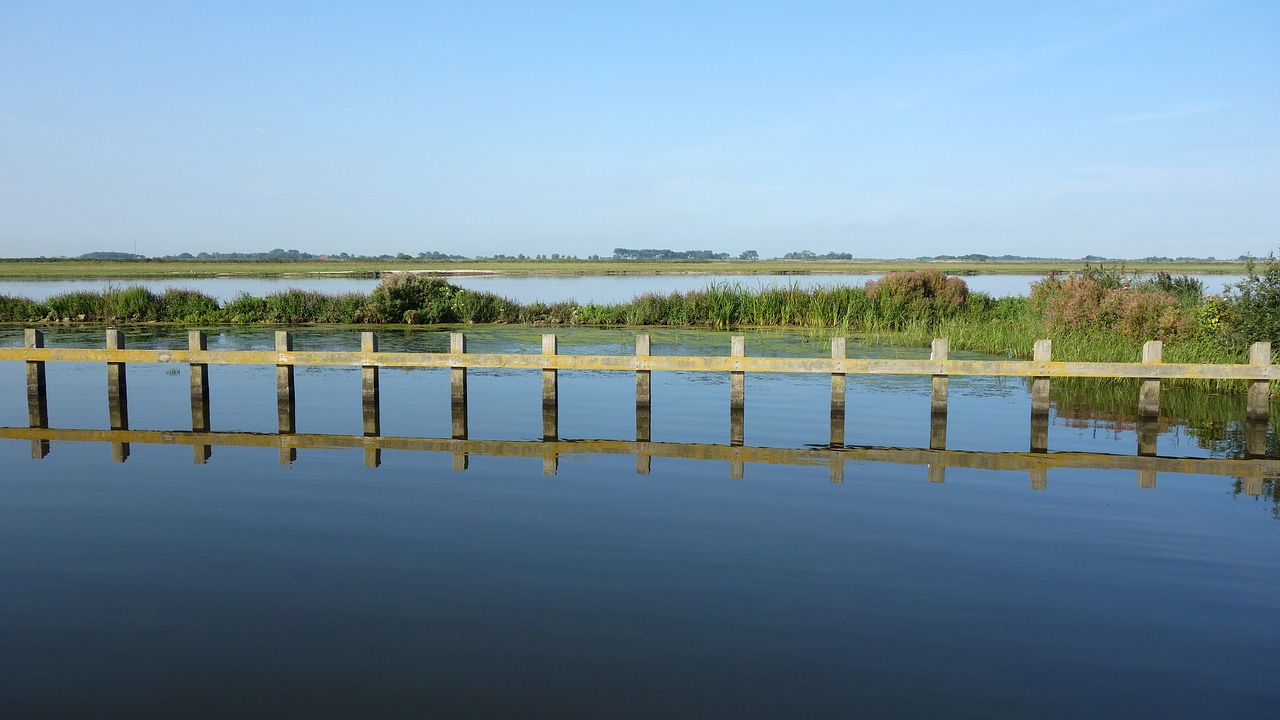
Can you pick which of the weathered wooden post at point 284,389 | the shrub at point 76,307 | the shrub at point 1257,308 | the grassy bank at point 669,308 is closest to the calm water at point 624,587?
the weathered wooden post at point 284,389

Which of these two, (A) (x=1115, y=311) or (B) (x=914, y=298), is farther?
(B) (x=914, y=298)

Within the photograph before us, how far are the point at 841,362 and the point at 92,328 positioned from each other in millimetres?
28707

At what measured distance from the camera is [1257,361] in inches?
603

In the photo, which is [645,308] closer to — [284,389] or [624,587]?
[284,389]

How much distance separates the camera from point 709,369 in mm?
15164

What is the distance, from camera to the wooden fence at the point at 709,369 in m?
15.2

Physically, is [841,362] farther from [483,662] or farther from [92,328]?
[92,328]

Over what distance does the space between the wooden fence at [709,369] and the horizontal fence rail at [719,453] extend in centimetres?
46

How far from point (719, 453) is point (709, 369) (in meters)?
1.32

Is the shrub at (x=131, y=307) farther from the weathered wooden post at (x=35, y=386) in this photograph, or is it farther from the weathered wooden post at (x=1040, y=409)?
the weathered wooden post at (x=1040, y=409)

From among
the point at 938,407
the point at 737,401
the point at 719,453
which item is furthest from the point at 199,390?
the point at 938,407

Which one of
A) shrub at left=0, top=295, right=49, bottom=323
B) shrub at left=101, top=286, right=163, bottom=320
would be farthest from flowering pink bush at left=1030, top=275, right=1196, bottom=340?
shrub at left=0, top=295, right=49, bottom=323

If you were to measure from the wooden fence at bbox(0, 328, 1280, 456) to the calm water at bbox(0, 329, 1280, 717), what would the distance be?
0.75 metres

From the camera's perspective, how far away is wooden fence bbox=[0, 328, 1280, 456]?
1521cm
